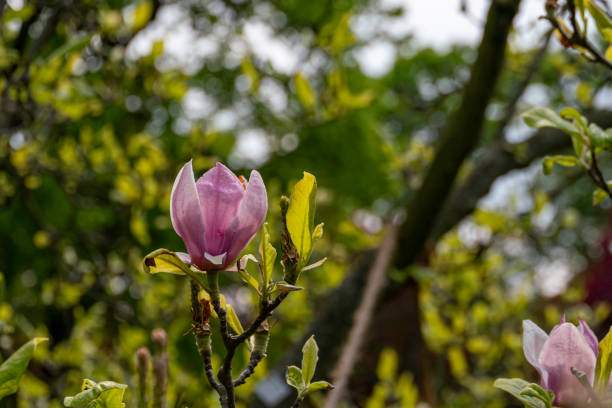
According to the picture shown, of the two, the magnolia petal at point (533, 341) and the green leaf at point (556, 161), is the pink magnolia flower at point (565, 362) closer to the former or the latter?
the magnolia petal at point (533, 341)

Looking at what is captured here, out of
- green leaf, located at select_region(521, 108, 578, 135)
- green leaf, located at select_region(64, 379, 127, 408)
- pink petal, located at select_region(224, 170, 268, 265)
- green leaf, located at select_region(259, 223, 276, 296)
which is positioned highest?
pink petal, located at select_region(224, 170, 268, 265)

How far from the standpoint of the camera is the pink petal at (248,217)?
1.11 ft

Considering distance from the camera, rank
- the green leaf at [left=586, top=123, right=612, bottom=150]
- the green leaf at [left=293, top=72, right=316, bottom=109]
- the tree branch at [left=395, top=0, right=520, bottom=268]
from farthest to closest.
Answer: the green leaf at [left=293, top=72, right=316, bottom=109] → the tree branch at [left=395, top=0, right=520, bottom=268] → the green leaf at [left=586, top=123, right=612, bottom=150]

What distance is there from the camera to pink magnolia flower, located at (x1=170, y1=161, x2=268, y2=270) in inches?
13.3

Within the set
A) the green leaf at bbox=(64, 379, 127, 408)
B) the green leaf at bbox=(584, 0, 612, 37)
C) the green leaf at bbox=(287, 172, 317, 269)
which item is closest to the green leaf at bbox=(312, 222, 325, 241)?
the green leaf at bbox=(287, 172, 317, 269)

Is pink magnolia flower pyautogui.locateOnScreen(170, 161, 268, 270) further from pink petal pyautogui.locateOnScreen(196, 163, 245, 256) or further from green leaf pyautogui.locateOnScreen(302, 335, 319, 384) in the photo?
green leaf pyautogui.locateOnScreen(302, 335, 319, 384)

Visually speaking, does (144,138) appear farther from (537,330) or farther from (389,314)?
(537,330)

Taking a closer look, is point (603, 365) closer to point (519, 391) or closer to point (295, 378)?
point (519, 391)

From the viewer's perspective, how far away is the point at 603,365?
37 cm

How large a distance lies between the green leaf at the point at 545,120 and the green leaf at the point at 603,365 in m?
0.23

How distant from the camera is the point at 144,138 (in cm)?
164

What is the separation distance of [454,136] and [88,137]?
48.0 inches

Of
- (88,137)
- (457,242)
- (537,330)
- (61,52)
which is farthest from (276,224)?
(537,330)

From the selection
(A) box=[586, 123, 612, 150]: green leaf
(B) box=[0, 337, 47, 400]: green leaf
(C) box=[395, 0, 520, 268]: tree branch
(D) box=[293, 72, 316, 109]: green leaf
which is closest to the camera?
(B) box=[0, 337, 47, 400]: green leaf
